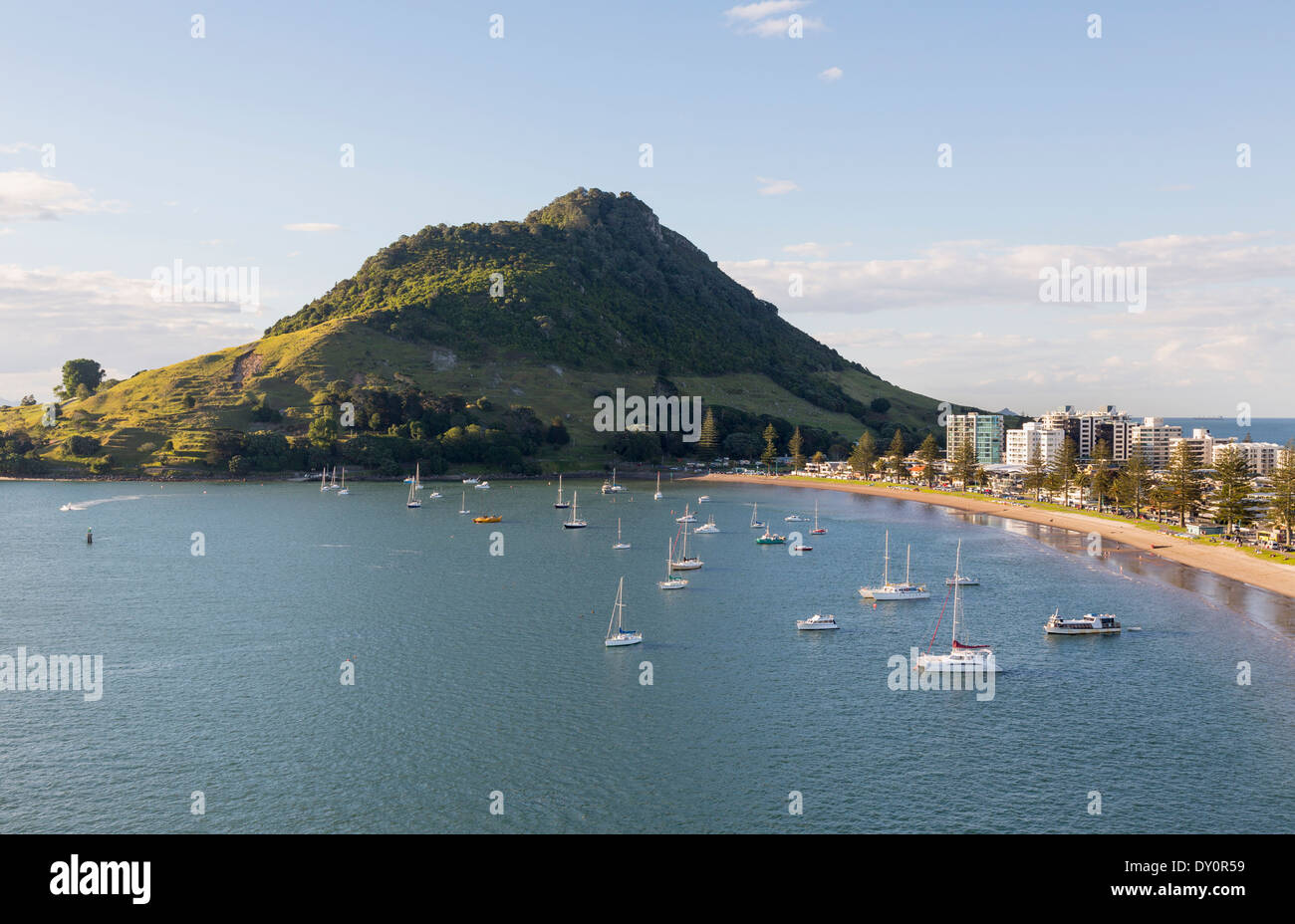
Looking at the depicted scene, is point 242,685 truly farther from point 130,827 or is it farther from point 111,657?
point 130,827

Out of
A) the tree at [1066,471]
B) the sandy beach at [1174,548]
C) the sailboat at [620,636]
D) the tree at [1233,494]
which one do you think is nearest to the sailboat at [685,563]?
the sailboat at [620,636]

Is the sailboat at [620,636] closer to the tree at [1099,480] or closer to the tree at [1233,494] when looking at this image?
the tree at [1233,494]

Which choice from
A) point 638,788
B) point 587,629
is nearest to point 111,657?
point 587,629

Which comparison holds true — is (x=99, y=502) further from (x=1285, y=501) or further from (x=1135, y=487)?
(x=1285, y=501)

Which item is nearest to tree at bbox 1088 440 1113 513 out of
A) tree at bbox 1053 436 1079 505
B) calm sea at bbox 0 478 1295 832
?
tree at bbox 1053 436 1079 505

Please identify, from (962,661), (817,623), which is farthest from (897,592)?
(962,661)
